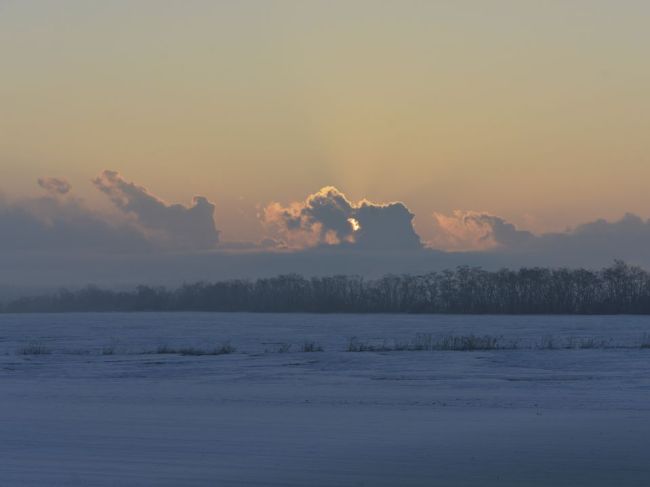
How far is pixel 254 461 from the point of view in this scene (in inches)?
544

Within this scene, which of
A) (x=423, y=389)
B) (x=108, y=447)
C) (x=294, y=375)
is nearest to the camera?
(x=108, y=447)

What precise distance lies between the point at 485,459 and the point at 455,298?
130721 millimetres

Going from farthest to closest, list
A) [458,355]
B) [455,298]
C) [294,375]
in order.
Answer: [455,298], [458,355], [294,375]

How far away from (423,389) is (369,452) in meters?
10.1

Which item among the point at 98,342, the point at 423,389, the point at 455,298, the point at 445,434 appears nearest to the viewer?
the point at 445,434

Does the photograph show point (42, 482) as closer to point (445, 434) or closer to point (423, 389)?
point (445, 434)

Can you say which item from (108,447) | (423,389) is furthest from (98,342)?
(108,447)

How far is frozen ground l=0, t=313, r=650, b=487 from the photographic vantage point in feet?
42.8

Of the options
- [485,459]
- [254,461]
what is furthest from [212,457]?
[485,459]

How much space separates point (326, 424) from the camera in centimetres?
1767

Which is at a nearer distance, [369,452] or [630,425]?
[369,452]

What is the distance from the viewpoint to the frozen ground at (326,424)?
13039mm

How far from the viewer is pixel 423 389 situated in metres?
24.6

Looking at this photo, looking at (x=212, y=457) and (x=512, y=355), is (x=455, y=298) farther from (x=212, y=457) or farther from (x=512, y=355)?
(x=212, y=457)
